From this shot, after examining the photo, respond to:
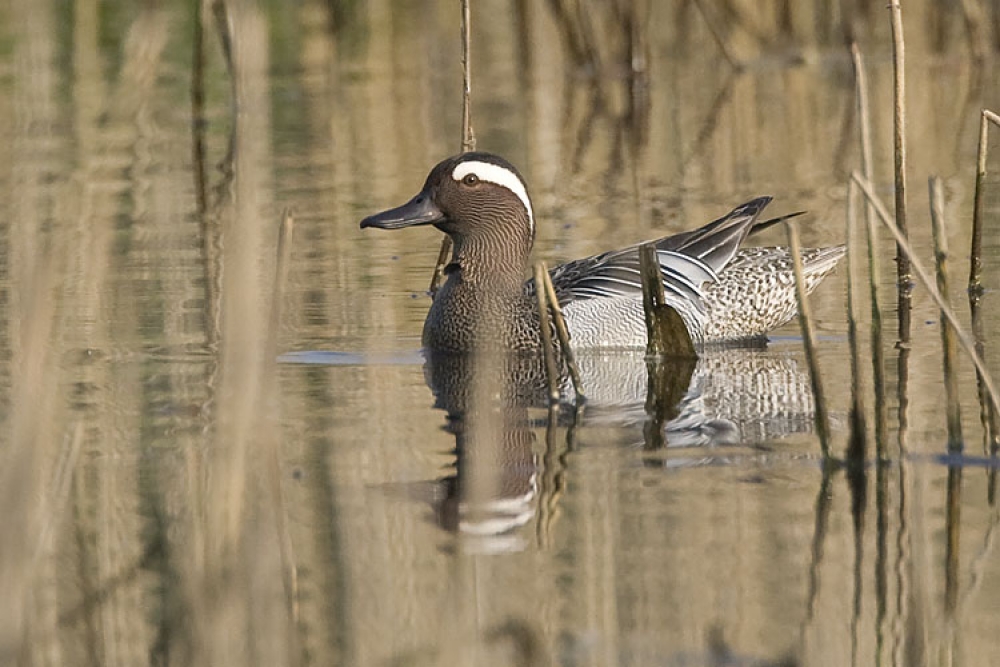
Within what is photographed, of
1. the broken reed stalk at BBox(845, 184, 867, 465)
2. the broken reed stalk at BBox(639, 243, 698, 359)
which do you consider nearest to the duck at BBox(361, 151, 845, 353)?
the broken reed stalk at BBox(639, 243, 698, 359)

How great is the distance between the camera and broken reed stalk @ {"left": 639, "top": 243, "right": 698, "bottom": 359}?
7180mm

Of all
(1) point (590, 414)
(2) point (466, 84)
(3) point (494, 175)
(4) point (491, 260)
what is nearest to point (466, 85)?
(2) point (466, 84)

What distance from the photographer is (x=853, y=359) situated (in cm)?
529

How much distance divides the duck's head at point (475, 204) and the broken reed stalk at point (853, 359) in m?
2.87

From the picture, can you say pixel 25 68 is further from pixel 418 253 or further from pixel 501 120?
pixel 418 253

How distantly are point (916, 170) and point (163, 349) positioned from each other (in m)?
5.52

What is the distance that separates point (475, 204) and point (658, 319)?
1144 mm

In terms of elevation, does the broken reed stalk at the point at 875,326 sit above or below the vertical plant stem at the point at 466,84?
below

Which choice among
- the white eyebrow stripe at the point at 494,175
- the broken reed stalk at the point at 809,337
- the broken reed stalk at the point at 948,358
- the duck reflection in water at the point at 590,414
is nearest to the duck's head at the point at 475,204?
the white eyebrow stripe at the point at 494,175

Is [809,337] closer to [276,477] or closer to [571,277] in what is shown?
[276,477]

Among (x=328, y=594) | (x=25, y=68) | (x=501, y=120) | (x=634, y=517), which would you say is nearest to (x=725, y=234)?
(x=634, y=517)

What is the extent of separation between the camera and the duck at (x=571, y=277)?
7863 mm

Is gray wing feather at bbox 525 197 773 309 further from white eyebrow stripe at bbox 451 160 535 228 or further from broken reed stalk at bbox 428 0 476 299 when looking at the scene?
broken reed stalk at bbox 428 0 476 299

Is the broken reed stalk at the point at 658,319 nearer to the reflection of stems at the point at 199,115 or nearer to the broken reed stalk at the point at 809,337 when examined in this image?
the broken reed stalk at the point at 809,337
